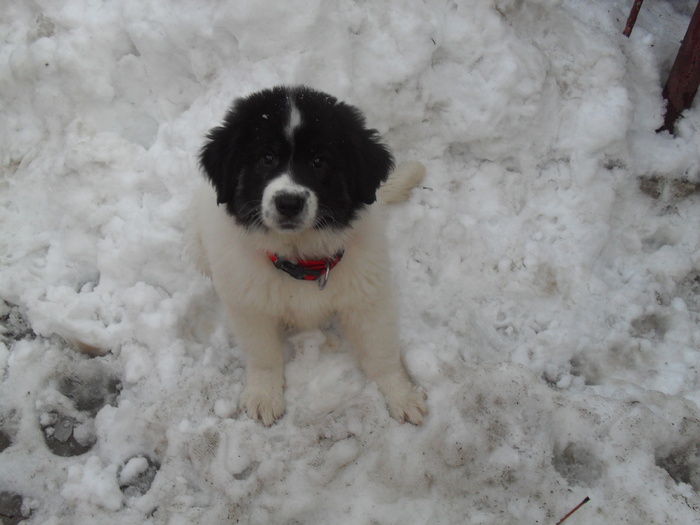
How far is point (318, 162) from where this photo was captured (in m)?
2.07

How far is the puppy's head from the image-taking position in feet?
6.54

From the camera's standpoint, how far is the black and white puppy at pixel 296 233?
2016 millimetres

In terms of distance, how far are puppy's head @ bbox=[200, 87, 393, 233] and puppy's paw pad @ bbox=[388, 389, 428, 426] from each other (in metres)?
0.84

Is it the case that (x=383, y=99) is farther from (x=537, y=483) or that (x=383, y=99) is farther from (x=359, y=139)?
(x=537, y=483)

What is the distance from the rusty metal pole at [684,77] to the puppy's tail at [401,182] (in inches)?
58.7

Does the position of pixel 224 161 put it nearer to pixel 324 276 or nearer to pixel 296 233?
pixel 296 233

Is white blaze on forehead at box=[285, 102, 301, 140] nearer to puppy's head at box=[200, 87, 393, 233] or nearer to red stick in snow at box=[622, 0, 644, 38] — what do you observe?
puppy's head at box=[200, 87, 393, 233]

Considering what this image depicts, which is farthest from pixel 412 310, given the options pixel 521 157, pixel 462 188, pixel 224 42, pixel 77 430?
pixel 224 42

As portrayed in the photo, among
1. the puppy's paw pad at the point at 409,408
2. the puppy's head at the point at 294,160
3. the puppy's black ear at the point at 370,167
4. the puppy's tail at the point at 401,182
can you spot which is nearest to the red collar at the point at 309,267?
the puppy's head at the point at 294,160

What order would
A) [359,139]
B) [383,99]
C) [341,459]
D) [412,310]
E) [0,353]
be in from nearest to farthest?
[359,139] < [341,459] < [0,353] < [412,310] < [383,99]

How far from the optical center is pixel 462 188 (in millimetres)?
3150

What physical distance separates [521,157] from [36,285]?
2.68 meters

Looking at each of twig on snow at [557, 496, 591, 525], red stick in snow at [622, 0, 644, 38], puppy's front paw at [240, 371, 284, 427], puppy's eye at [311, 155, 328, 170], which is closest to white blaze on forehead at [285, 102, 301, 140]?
puppy's eye at [311, 155, 328, 170]

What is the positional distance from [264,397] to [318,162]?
1057mm
